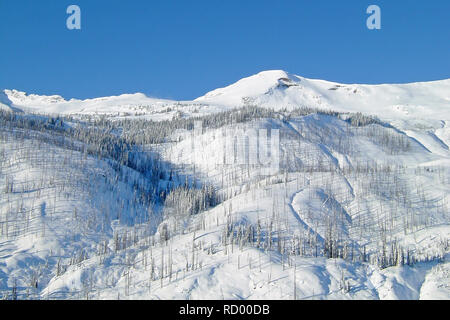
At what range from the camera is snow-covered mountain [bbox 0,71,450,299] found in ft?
94.8

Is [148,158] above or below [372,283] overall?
above

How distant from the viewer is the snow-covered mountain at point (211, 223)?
28906mm

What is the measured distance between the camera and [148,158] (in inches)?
3676

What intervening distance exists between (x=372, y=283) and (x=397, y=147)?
9436 centimetres

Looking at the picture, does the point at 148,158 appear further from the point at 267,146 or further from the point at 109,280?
the point at 109,280

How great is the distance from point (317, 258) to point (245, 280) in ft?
25.0

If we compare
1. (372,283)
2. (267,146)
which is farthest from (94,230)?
(267,146)

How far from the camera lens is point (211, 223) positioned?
47.3m
